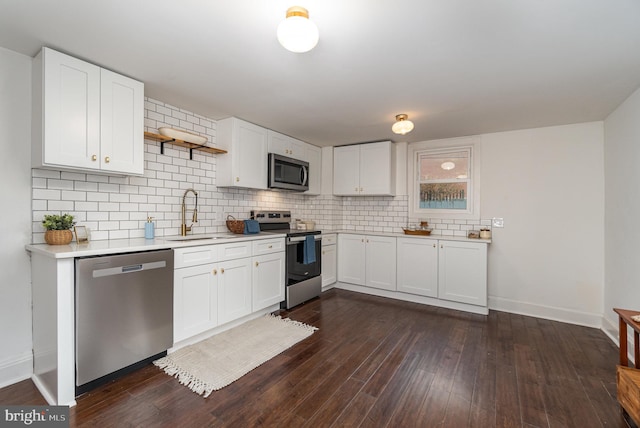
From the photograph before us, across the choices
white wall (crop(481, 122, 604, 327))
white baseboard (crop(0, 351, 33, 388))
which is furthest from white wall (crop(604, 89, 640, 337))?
white baseboard (crop(0, 351, 33, 388))

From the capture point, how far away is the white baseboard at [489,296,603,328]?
3.28 m

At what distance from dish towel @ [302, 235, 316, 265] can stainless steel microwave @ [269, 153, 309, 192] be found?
2.59 ft

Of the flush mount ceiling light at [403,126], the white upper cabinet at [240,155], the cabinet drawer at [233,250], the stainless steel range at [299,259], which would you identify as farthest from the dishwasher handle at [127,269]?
the flush mount ceiling light at [403,126]

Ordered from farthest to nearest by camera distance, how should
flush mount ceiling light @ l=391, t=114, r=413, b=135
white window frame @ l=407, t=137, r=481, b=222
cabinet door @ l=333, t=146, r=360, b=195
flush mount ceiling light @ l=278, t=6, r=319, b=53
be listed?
cabinet door @ l=333, t=146, r=360, b=195 < white window frame @ l=407, t=137, r=481, b=222 < flush mount ceiling light @ l=391, t=114, r=413, b=135 < flush mount ceiling light @ l=278, t=6, r=319, b=53

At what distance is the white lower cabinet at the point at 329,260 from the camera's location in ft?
14.2

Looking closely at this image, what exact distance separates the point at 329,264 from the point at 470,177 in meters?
2.40

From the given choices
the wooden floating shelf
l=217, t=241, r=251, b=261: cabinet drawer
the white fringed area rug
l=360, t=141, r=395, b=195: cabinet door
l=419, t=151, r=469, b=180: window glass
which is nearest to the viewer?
the white fringed area rug

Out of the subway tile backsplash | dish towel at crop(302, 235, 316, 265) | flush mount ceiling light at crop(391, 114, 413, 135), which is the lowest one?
dish towel at crop(302, 235, 316, 265)

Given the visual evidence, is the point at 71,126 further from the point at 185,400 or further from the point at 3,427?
the point at 185,400

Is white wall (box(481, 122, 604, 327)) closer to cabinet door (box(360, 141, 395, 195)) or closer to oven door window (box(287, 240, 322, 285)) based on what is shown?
cabinet door (box(360, 141, 395, 195))

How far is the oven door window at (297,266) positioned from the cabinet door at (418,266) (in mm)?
1228

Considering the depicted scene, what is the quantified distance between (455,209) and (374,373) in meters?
2.79

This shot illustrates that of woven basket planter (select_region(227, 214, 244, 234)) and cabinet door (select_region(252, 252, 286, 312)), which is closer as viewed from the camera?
cabinet door (select_region(252, 252, 286, 312))

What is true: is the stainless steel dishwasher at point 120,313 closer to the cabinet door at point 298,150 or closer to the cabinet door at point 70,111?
the cabinet door at point 70,111
